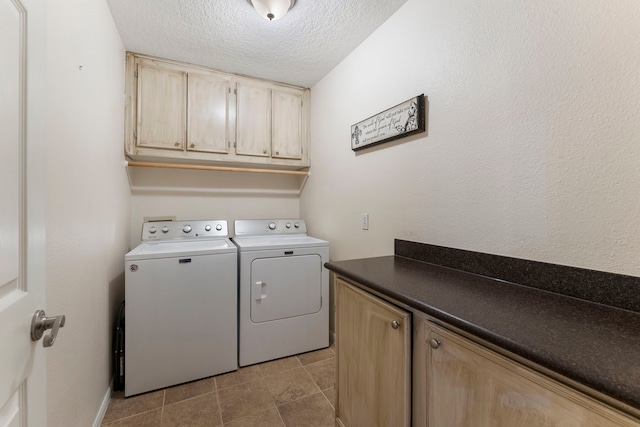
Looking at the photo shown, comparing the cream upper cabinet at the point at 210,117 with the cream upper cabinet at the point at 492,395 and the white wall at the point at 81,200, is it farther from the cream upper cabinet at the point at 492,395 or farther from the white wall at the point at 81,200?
the cream upper cabinet at the point at 492,395

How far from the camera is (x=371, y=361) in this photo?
1.11m

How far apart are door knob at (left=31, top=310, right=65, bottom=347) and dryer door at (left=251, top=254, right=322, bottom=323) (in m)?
1.38

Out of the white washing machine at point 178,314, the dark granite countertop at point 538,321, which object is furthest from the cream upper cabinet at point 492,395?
the white washing machine at point 178,314

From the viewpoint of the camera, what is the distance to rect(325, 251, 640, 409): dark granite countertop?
Answer: 53 cm

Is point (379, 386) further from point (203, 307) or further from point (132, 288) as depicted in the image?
point (132, 288)

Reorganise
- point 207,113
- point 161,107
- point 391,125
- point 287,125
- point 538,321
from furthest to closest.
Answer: point 287,125 → point 207,113 → point 161,107 → point 391,125 → point 538,321

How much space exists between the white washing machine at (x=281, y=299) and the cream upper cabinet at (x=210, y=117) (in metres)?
0.93

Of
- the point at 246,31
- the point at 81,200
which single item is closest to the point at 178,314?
the point at 81,200

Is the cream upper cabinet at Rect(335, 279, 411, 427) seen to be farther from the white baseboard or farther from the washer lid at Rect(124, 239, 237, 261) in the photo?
the white baseboard

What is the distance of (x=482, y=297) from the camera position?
3.01 feet

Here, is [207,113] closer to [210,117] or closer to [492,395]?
[210,117]

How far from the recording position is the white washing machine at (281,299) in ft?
6.67

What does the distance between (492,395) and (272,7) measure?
201 centimetres

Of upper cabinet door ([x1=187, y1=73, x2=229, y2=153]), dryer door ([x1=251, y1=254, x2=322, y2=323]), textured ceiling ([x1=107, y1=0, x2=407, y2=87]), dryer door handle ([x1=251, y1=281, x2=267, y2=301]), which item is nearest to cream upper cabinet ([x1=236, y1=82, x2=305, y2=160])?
upper cabinet door ([x1=187, y1=73, x2=229, y2=153])
